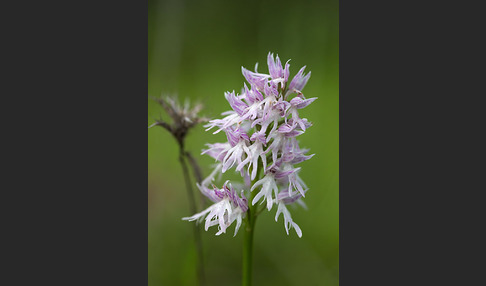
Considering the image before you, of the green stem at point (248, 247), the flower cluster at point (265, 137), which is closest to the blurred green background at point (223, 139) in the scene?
the green stem at point (248, 247)

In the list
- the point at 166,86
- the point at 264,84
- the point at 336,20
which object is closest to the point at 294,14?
the point at 336,20

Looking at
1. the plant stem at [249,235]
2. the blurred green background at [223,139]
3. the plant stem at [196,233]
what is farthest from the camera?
the blurred green background at [223,139]

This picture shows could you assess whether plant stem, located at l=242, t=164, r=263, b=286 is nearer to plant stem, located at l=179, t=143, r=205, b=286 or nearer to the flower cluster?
the flower cluster

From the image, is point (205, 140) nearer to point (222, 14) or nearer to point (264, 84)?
point (222, 14)

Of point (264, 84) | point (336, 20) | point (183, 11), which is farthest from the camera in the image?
point (183, 11)

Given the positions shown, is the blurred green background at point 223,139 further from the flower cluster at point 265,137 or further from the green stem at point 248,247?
the flower cluster at point 265,137

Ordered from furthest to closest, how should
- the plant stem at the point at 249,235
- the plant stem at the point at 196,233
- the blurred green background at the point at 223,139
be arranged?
the blurred green background at the point at 223,139, the plant stem at the point at 196,233, the plant stem at the point at 249,235

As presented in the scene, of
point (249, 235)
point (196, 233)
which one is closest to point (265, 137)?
point (249, 235)
